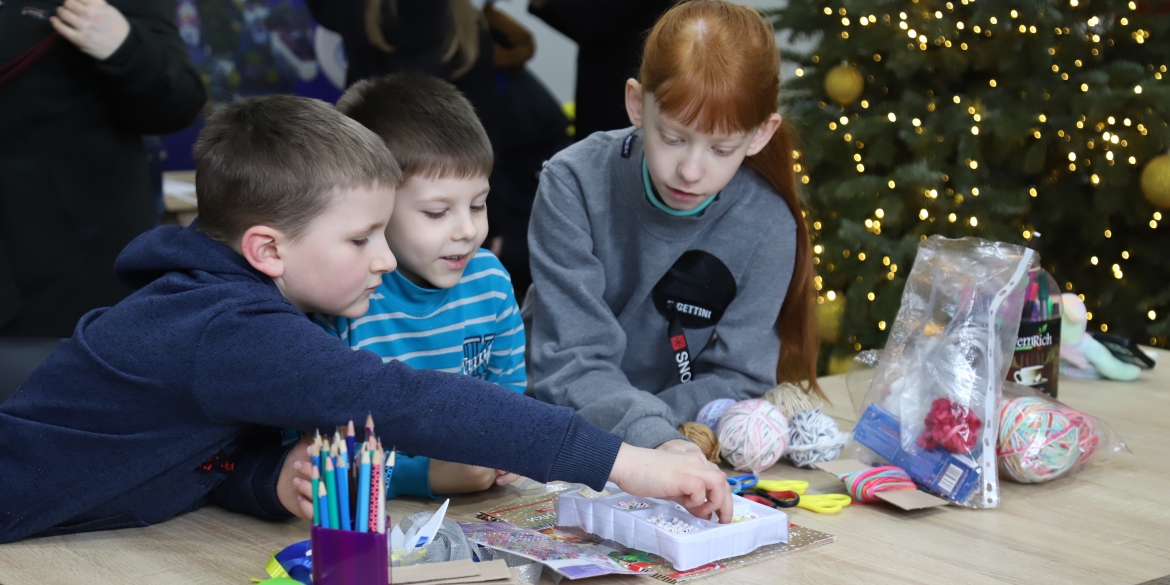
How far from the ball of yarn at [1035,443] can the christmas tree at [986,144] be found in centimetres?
150

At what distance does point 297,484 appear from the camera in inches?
37.9

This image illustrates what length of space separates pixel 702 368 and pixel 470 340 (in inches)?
14.3

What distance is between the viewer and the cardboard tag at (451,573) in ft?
2.60

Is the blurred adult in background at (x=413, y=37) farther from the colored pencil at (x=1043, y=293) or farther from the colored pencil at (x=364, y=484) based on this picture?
the colored pencil at (x=364, y=484)

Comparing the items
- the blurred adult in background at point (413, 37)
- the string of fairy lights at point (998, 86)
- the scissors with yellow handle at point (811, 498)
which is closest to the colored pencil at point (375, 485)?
the scissors with yellow handle at point (811, 498)

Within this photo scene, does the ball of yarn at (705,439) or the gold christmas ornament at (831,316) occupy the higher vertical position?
the ball of yarn at (705,439)

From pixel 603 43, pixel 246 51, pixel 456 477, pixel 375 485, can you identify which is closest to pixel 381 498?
pixel 375 485

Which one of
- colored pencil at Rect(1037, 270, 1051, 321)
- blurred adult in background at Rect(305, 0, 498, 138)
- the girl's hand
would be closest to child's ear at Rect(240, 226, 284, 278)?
the girl's hand

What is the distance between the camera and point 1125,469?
1.22 meters

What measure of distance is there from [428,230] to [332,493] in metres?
0.54

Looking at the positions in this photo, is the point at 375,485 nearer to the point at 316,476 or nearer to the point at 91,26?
A: the point at 316,476

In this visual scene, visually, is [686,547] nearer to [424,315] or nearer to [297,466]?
[297,466]

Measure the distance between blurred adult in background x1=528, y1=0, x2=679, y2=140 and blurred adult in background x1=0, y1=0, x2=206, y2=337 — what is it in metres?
0.78

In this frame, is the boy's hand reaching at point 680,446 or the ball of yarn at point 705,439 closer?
the boy's hand reaching at point 680,446
